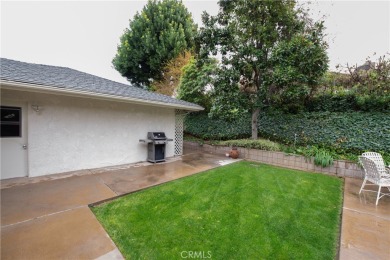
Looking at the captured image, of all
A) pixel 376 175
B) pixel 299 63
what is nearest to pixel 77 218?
pixel 376 175

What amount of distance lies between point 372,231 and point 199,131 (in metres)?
9.09

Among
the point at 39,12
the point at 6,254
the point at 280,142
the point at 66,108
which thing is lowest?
the point at 6,254

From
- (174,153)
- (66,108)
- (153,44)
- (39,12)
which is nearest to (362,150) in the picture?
(174,153)

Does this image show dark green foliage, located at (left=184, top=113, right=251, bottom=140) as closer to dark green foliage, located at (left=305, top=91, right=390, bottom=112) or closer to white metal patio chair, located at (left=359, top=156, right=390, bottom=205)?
dark green foliage, located at (left=305, top=91, right=390, bottom=112)

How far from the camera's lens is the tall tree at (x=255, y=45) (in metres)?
6.86

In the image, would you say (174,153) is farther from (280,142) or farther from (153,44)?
(153,44)

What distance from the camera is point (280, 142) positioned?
27.8ft

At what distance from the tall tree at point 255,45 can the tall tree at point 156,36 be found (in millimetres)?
6012

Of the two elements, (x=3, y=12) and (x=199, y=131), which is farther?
(x=199, y=131)

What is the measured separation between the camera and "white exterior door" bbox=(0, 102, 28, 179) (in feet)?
15.6

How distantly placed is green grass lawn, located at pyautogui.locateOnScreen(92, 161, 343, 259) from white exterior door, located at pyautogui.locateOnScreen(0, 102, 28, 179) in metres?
3.25

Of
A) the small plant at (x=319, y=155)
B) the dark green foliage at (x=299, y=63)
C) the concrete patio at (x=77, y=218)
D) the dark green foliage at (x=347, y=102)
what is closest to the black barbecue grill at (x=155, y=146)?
the concrete patio at (x=77, y=218)

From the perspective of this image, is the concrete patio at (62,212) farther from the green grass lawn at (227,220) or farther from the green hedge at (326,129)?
the green hedge at (326,129)

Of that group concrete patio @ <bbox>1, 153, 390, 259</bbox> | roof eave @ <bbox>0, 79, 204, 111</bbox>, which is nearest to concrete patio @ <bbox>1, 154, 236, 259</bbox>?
concrete patio @ <bbox>1, 153, 390, 259</bbox>
